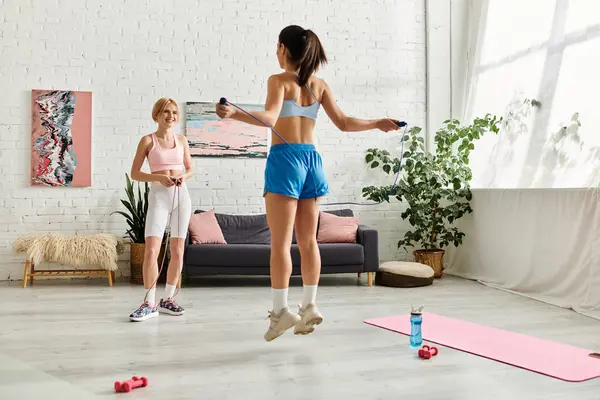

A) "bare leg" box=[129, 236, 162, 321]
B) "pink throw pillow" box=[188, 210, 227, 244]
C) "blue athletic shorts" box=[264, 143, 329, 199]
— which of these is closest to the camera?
"blue athletic shorts" box=[264, 143, 329, 199]

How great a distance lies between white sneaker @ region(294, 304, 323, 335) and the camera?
307 centimetres

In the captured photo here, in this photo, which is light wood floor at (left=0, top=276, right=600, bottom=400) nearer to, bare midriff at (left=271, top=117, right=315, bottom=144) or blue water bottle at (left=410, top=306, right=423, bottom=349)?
blue water bottle at (left=410, top=306, right=423, bottom=349)

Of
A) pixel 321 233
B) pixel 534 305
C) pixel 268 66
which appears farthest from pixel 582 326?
pixel 268 66

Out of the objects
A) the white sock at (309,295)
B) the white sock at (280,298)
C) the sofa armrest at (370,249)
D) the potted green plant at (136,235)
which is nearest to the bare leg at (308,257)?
the white sock at (309,295)

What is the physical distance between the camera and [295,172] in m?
3.01

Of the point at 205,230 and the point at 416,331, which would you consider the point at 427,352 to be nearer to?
the point at 416,331

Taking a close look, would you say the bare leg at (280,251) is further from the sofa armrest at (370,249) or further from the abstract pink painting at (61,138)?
the abstract pink painting at (61,138)

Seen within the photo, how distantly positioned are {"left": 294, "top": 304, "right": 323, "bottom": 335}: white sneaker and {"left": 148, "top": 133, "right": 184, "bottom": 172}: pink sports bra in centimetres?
148

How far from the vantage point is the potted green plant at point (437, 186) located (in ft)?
20.1

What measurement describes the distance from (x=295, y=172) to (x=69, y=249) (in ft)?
10.6

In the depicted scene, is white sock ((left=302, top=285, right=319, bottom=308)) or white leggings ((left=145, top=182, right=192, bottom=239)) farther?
white leggings ((left=145, top=182, right=192, bottom=239))

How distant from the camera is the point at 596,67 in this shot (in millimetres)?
4703

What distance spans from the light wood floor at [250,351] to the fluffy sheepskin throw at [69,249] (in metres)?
0.45

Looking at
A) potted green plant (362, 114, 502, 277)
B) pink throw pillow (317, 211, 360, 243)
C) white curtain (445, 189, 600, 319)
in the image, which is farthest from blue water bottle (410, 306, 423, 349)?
potted green plant (362, 114, 502, 277)
